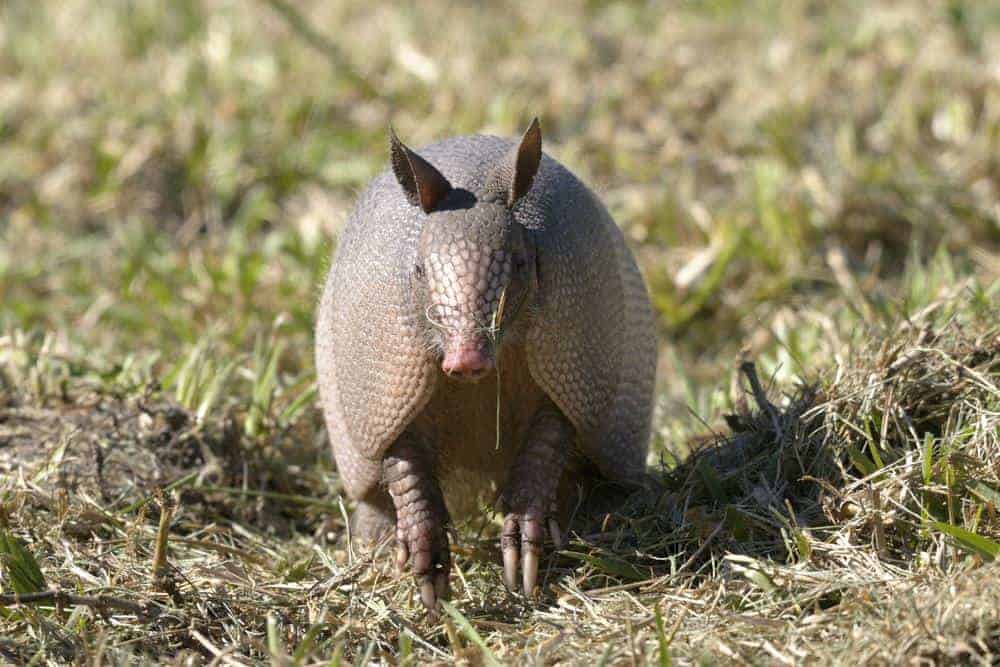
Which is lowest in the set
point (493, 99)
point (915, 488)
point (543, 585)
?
point (543, 585)

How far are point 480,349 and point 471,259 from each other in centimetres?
24

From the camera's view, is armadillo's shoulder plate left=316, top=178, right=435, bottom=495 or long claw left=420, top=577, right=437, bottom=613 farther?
long claw left=420, top=577, right=437, bottom=613

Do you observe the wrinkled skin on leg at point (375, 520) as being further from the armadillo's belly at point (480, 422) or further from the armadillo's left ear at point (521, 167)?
the armadillo's left ear at point (521, 167)

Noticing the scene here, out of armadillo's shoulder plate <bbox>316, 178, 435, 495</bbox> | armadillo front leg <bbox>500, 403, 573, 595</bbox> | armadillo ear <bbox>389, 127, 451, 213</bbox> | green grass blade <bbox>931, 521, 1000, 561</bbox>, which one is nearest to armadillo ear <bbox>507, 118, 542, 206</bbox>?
armadillo ear <bbox>389, 127, 451, 213</bbox>

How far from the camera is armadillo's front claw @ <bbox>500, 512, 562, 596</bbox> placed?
3693mm

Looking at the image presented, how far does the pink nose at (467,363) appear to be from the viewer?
313 centimetres

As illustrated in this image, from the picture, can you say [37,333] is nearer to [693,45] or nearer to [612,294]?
[612,294]

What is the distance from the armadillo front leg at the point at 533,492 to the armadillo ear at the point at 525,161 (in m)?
0.69

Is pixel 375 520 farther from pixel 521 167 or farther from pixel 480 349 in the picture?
pixel 521 167

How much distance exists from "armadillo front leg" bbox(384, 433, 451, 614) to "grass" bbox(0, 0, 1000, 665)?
122 millimetres

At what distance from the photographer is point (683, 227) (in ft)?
22.0

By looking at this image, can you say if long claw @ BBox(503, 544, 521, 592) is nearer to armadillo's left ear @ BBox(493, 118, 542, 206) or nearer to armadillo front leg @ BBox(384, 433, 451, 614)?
armadillo front leg @ BBox(384, 433, 451, 614)

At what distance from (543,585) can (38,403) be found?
2214mm

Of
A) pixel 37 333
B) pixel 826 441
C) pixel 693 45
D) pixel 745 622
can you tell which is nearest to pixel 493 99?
pixel 693 45
